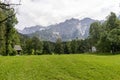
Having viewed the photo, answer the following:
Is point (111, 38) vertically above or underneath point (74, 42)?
underneath

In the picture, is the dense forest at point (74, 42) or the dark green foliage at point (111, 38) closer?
the dense forest at point (74, 42)

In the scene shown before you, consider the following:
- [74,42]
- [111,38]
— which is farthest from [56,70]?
[74,42]

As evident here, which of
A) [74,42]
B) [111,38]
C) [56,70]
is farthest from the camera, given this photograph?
[74,42]

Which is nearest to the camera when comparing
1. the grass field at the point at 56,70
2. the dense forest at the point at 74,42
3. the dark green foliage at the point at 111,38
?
the grass field at the point at 56,70

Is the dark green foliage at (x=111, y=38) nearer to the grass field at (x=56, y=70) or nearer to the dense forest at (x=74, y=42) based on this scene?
the dense forest at (x=74, y=42)

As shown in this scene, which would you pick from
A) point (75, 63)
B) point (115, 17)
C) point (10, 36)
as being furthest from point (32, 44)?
point (75, 63)

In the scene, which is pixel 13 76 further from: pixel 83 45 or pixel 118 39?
pixel 83 45

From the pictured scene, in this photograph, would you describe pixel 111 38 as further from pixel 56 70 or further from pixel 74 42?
pixel 74 42

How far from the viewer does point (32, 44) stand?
13212cm

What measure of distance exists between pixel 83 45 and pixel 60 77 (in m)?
128

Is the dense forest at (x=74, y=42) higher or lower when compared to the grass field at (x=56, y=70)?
higher

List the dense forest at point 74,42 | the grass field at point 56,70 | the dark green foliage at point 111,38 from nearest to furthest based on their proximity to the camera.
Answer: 1. the grass field at point 56,70
2. the dense forest at point 74,42
3. the dark green foliage at point 111,38

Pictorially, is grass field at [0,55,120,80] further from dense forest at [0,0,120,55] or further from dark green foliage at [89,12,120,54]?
dark green foliage at [89,12,120,54]

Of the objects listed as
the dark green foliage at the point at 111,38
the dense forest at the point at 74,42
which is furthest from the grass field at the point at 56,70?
the dark green foliage at the point at 111,38
